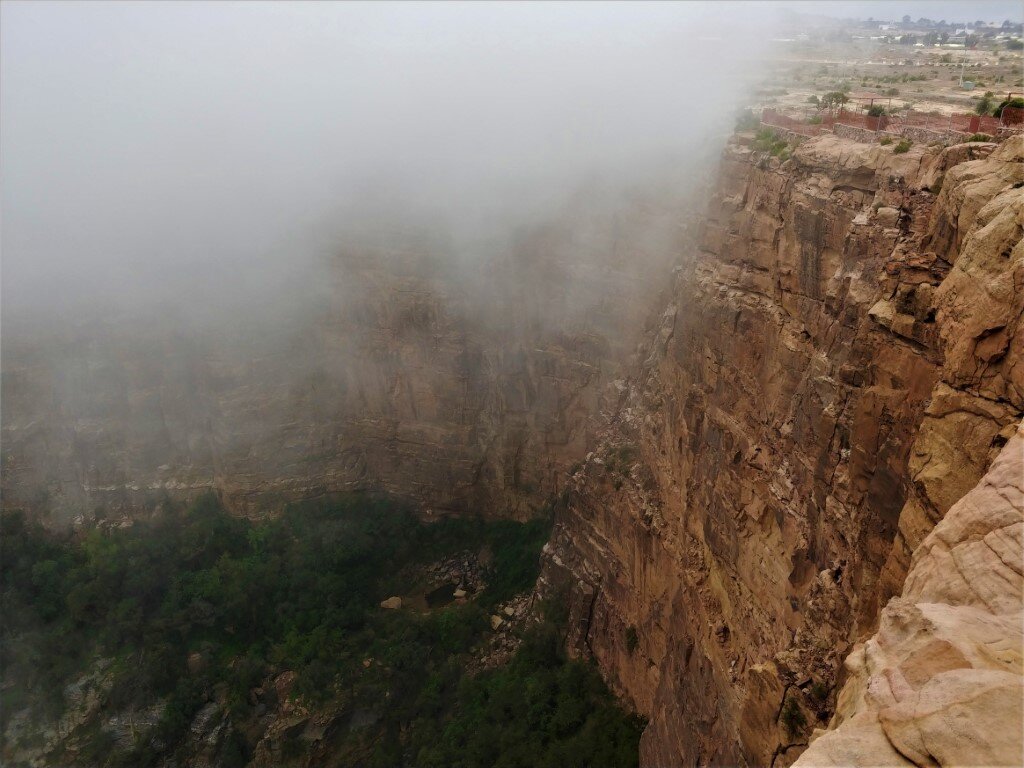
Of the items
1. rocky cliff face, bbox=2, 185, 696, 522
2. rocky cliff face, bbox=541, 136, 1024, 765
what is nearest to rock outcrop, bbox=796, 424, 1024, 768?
rocky cliff face, bbox=541, 136, 1024, 765

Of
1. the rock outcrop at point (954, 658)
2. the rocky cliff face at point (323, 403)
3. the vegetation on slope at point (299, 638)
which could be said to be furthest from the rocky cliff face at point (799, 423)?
the rocky cliff face at point (323, 403)

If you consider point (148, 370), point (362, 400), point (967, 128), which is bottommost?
point (362, 400)

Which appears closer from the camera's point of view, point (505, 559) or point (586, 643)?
point (586, 643)

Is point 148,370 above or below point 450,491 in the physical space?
above

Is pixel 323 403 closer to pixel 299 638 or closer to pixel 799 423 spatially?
pixel 299 638

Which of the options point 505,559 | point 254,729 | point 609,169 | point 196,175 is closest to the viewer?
point 254,729

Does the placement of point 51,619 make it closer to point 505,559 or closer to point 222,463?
point 222,463

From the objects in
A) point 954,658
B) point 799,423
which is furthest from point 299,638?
point 954,658

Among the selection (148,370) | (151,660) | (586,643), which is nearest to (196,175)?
(148,370)
